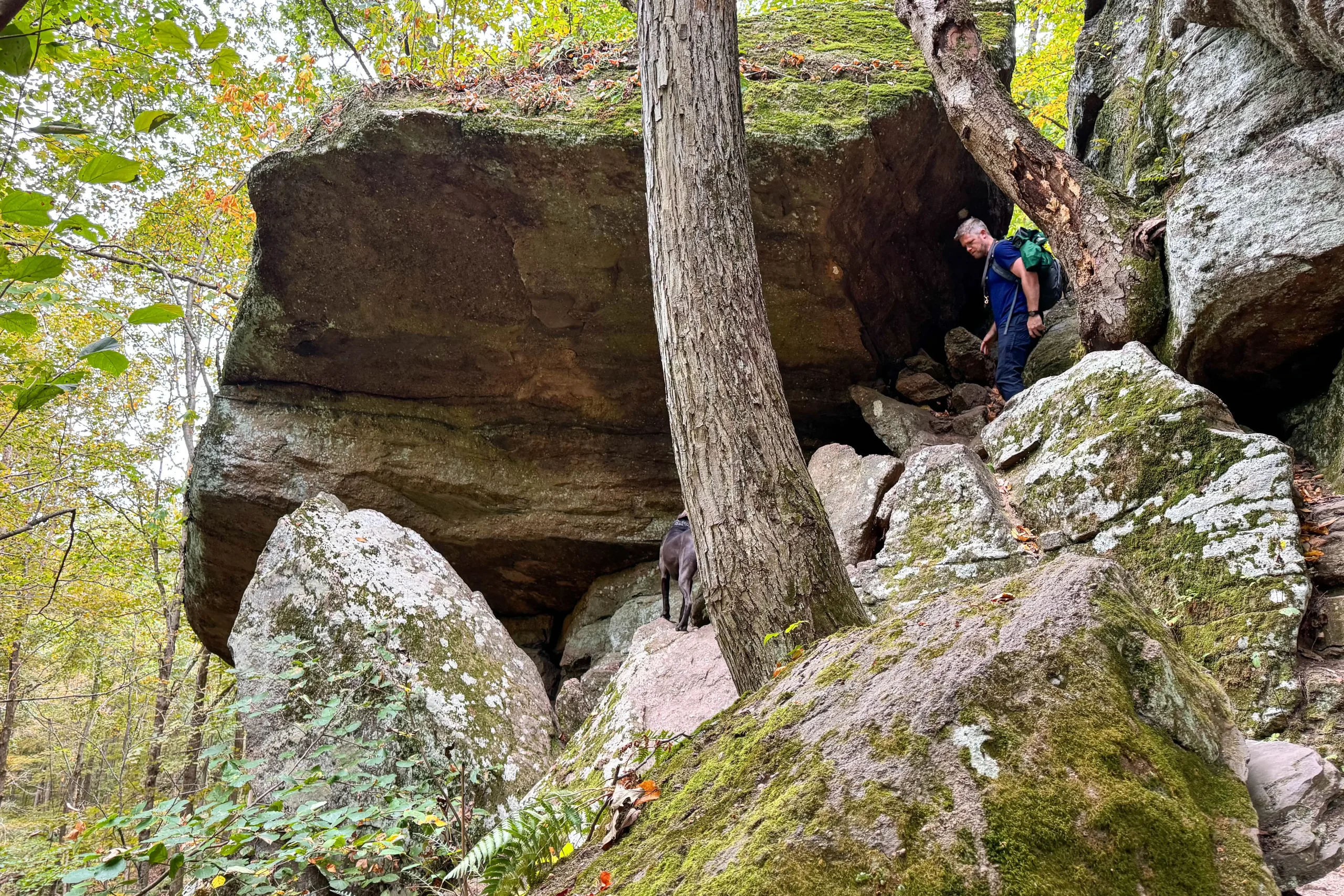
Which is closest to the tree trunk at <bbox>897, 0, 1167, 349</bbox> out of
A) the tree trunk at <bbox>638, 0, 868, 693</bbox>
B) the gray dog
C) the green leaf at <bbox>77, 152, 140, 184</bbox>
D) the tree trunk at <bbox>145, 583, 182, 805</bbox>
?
the tree trunk at <bbox>638, 0, 868, 693</bbox>

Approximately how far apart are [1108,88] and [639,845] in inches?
400

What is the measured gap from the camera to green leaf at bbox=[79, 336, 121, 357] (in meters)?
1.08

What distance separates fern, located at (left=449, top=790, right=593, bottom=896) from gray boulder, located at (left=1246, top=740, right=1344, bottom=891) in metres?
1.83

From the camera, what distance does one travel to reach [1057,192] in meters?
6.40

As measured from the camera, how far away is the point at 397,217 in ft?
23.2

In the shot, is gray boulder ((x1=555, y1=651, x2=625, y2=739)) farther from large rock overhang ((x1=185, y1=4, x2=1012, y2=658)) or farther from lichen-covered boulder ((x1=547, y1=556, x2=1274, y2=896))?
lichen-covered boulder ((x1=547, y1=556, x2=1274, y2=896))

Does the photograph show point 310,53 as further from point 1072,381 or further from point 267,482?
point 1072,381

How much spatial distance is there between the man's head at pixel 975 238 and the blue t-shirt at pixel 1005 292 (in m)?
0.25

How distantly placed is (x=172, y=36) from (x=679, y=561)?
6.06m

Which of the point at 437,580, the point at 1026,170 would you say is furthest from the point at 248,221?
the point at 1026,170

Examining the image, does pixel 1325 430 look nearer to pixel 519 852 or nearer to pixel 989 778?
pixel 989 778

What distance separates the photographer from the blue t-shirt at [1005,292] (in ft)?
23.7

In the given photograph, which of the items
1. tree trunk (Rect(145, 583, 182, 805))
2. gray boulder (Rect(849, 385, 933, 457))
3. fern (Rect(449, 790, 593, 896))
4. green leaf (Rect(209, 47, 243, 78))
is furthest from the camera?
tree trunk (Rect(145, 583, 182, 805))

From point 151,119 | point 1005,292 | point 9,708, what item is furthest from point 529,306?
point 9,708
